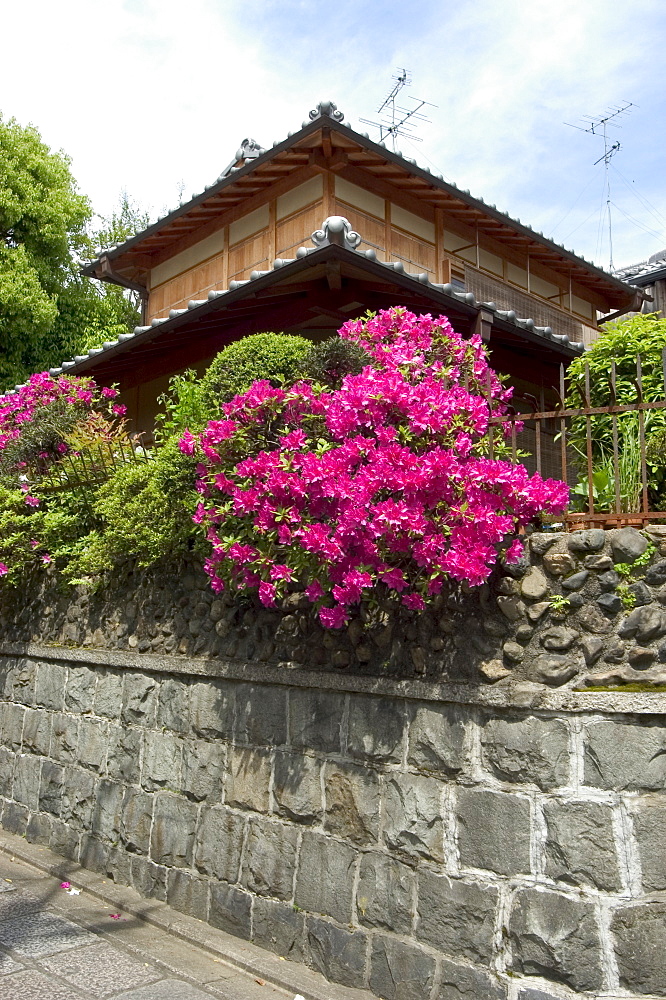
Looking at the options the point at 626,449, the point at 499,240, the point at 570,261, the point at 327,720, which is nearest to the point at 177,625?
the point at 327,720

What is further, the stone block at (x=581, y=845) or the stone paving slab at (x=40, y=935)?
the stone paving slab at (x=40, y=935)

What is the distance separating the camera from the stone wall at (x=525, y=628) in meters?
4.11

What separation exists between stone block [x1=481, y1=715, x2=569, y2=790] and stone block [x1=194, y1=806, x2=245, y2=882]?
6.35 ft

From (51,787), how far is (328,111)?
794 cm

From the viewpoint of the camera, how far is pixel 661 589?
4113 mm

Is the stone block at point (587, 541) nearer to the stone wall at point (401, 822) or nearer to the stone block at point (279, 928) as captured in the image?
the stone wall at point (401, 822)

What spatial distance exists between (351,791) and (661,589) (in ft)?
6.65

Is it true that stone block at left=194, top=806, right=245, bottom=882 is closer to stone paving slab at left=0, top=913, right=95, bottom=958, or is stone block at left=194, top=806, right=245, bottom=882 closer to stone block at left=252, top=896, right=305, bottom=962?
stone block at left=252, top=896, right=305, bottom=962

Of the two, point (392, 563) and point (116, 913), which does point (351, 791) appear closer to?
point (392, 563)

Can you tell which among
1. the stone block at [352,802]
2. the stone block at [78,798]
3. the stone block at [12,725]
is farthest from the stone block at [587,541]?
the stone block at [12,725]

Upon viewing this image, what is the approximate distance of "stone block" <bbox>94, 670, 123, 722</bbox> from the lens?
21.7 ft

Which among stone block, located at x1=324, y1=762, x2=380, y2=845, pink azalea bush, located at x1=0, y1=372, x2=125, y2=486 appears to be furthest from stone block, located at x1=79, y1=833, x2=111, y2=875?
pink azalea bush, located at x1=0, y1=372, x2=125, y2=486

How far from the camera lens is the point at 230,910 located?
5.39m

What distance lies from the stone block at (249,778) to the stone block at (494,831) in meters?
1.43
